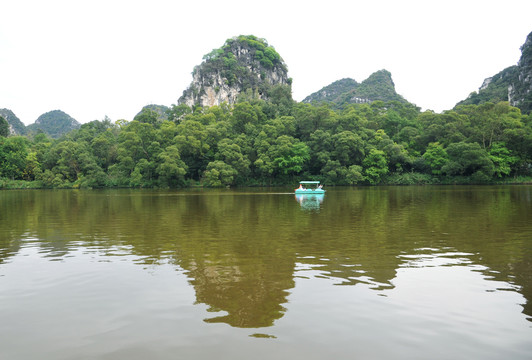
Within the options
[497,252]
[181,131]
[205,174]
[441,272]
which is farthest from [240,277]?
[181,131]

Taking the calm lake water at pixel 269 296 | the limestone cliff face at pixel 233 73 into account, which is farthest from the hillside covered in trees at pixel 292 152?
the calm lake water at pixel 269 296

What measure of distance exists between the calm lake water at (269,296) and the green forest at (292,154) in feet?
179

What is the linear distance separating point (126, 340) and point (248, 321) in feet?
6.01

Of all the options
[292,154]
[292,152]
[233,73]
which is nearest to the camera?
[292,152]

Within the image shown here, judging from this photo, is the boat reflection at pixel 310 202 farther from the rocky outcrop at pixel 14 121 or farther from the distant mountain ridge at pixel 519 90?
the rocky outcrop at pixel 14 121

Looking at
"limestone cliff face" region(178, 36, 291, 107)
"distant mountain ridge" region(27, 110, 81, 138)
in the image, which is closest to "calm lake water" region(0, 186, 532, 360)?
"limestone cliff face" region(178, 36, 291, 107)

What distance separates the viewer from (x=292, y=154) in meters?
71.6

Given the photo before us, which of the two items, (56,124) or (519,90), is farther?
(56,124)

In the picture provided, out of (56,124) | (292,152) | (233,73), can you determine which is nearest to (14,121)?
(56,124)

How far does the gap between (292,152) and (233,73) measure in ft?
165

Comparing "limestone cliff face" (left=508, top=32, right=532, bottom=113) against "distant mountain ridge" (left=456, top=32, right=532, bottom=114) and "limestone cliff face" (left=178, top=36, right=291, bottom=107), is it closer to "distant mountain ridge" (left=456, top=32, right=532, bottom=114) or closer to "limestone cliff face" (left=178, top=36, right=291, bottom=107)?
"distant mountain ridge" (left=456, top=32, right=532, bottom=114)

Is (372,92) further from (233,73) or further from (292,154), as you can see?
(292,154)

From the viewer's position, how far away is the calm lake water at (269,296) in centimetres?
490

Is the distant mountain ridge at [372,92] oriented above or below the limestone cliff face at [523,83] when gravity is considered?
above
